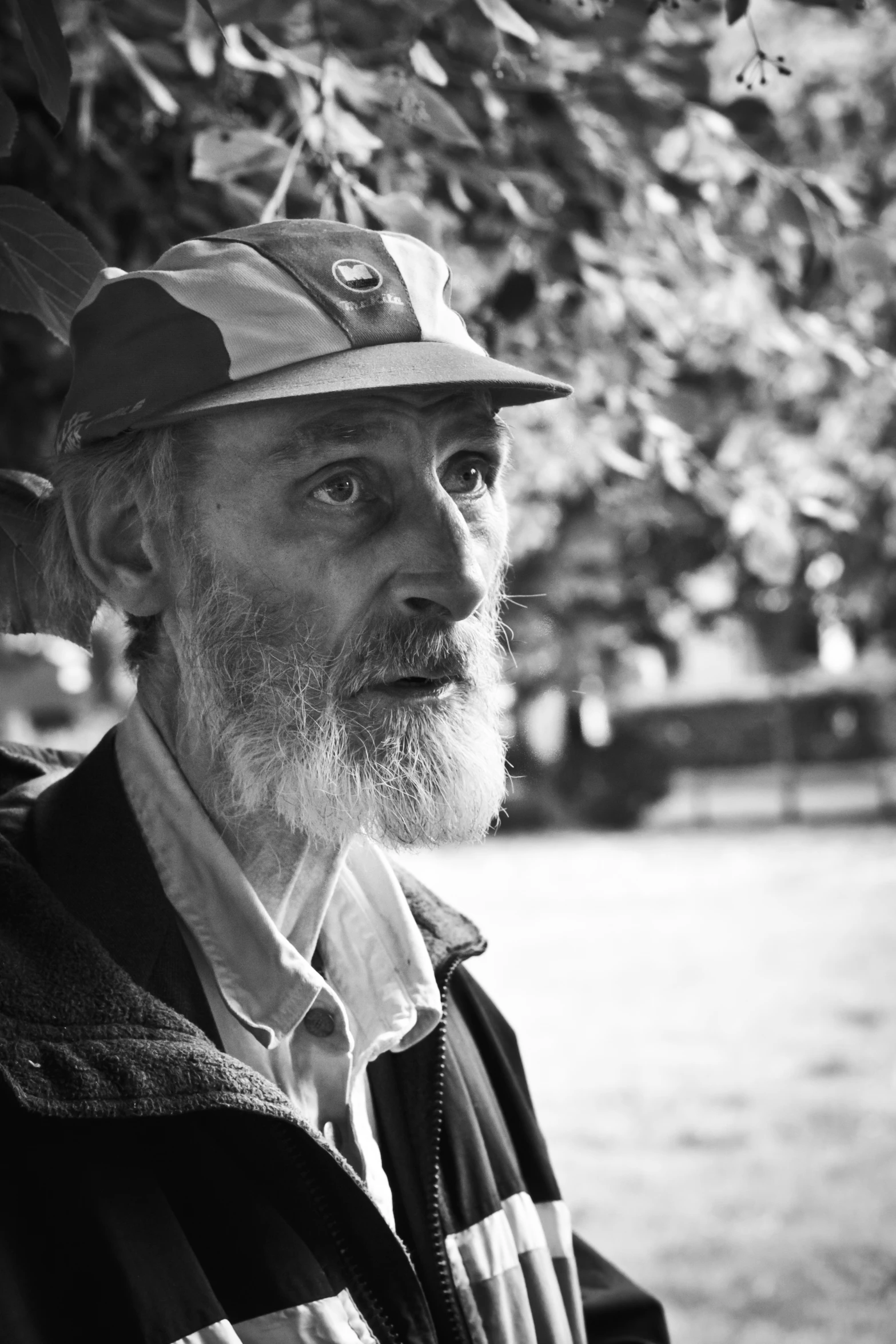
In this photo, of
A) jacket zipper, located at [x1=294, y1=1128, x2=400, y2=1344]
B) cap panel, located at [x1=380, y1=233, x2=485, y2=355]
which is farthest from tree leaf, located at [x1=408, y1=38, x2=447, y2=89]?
jacket zipper, located at [x1=294, y1=1128, x2=400, y2=1344]

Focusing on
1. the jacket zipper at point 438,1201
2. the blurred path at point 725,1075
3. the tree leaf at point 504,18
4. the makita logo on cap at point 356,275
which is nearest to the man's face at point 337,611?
the makita logo on cap at point 356,275

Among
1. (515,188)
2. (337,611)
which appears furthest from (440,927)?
(515,188)

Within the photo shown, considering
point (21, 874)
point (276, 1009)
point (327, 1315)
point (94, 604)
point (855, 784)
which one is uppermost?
point (94, 604)

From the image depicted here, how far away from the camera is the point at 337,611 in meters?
1.75

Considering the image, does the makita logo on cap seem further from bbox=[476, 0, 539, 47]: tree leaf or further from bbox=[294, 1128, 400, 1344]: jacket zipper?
bbox=[294, 1128, 400, 1344]: jacket zipper

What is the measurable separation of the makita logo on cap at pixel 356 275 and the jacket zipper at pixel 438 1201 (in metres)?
0.87

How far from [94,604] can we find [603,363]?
1853 mm

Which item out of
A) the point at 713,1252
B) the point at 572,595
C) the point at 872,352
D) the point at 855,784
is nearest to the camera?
the point at 872,352

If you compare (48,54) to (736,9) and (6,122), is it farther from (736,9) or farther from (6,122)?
(736,9)

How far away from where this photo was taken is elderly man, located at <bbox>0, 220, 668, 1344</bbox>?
152 cm

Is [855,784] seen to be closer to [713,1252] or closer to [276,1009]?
[713,1252]

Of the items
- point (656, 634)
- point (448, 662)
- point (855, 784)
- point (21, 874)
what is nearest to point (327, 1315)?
point (21, 874)

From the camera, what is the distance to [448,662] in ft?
5.87

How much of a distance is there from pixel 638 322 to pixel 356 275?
75.6 inches
